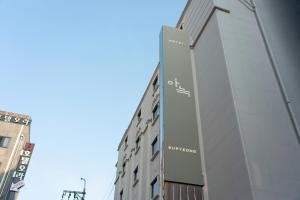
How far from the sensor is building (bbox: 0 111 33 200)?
34031 mm

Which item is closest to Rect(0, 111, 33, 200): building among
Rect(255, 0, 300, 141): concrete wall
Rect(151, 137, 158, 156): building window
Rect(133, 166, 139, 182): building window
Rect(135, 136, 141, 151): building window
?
Rect(135, 136, 141, 151): building window

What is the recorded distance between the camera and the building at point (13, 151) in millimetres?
34031

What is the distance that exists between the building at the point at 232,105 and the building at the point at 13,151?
21669 mm

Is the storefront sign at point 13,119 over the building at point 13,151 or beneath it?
over

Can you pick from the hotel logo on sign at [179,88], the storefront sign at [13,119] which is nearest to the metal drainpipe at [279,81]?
the hotel logo on sign at [179,88]

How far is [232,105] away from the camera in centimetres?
1191

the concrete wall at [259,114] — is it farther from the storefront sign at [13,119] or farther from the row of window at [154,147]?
the storefront sign at [13,119]

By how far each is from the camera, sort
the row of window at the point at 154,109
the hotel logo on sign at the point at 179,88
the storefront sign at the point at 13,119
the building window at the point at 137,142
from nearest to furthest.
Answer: the hotel logo on sign at the point at 179,88 < the row of window at the point at 154,109 < the building window at the point at 137,142 < the storefront sign at the point at 13,119

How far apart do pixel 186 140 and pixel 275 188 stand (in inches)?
132

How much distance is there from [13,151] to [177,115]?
29774mm

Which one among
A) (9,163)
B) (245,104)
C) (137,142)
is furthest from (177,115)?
(9,163)

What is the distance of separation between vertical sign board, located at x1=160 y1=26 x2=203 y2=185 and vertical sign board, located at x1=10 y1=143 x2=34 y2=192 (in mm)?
28006

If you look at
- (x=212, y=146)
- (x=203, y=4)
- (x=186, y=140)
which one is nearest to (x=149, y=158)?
(x=212, y=146)

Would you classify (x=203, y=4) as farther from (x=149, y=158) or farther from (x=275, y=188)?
(x=275, y=188)
